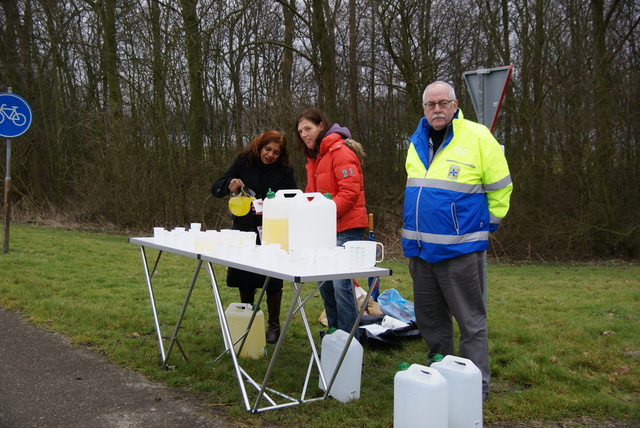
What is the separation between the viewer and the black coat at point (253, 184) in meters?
5.08

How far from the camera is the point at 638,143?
13.8 m

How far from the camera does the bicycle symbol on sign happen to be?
9742mm

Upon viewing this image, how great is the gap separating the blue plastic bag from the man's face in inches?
95.8

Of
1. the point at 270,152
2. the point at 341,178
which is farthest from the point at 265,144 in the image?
the point at 341,178

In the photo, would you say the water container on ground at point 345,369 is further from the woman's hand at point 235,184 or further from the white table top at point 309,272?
the woman's hand at point 235,184

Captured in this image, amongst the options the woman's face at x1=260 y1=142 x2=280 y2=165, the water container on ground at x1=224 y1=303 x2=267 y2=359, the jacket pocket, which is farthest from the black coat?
the jacket pocket

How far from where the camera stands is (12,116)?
9.83 m

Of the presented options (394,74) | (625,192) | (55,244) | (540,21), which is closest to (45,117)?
(55,244)

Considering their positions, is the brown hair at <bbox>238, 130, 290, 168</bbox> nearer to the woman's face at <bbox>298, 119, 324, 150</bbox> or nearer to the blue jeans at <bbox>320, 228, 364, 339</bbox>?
the woman's face at <bbox>298, 119, 324, 150</bbox>

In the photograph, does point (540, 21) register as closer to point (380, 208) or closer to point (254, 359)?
point (380, 208)

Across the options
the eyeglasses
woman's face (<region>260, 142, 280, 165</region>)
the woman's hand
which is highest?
the eyeglasses

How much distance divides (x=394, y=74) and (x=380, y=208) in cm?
369

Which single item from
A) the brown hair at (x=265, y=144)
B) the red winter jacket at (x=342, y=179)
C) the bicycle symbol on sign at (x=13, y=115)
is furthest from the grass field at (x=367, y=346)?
the bicycle symbol on sign at (x=13, y=115)

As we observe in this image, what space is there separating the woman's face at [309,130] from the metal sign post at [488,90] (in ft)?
4.33
